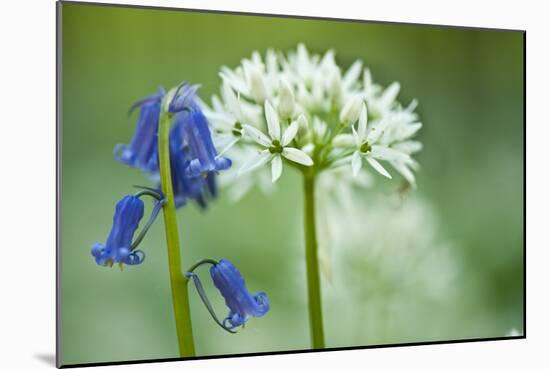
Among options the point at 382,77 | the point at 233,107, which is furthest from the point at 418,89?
the point at 233,107

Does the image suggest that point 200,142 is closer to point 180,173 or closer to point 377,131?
point 180,173

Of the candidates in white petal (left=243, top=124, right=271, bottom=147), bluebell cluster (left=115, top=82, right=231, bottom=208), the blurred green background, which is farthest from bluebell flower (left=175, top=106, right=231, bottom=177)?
the blurred green background

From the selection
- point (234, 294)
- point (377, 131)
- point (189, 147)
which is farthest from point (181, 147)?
point (377, 131)

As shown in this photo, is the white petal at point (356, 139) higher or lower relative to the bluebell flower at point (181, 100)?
lower

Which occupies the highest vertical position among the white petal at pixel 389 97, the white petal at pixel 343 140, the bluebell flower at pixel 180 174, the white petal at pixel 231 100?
the white petal at pixel 389 97

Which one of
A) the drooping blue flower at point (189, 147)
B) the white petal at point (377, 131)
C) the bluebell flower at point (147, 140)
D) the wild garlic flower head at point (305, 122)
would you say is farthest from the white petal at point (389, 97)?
the bluebell flower at point (147, 140)

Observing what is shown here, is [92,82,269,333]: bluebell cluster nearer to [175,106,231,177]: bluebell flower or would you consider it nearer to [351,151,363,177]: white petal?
[175,106,231,177]: bluebell flower

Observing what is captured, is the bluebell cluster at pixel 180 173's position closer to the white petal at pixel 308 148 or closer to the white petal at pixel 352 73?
the white petal at pixel 308 148
